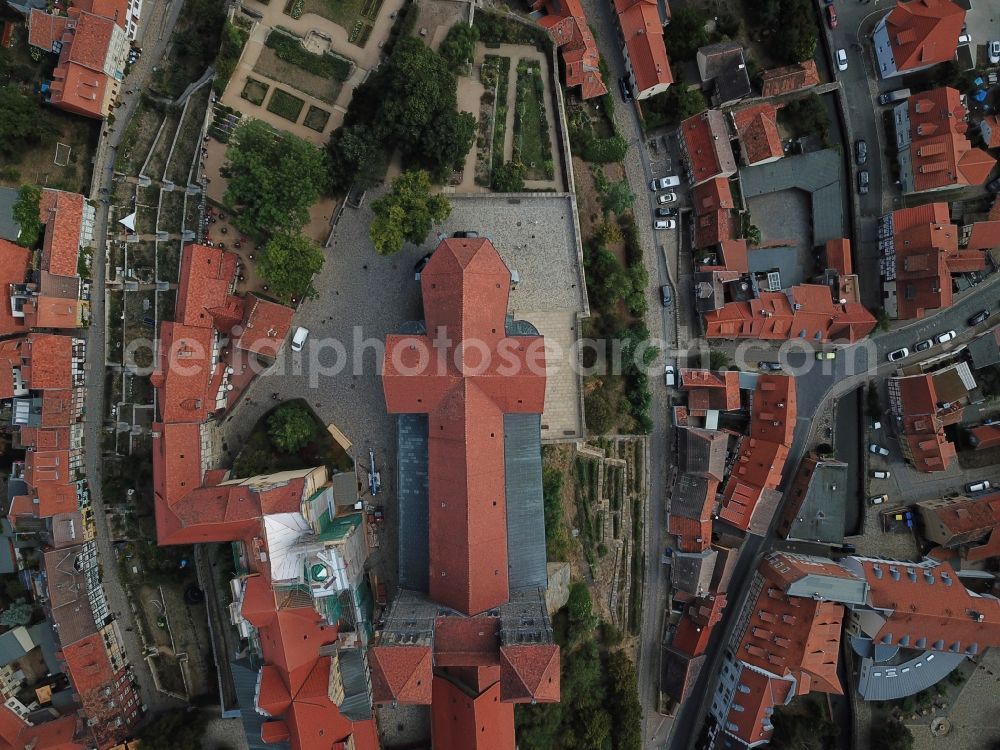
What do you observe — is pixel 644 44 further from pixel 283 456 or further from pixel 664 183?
pixel 283 456

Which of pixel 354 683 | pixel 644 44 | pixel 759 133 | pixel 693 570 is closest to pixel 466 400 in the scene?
pixel 354 683

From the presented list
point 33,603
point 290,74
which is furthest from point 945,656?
point 33,603

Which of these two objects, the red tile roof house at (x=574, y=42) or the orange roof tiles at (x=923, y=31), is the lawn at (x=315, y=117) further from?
the orange roof tiles at (x=923, y=31)

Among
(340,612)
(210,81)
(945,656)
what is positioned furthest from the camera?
(945,656)

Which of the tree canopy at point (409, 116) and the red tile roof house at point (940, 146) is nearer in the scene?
the tree canopy at point (409, 116)

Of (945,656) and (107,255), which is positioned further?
(945,656)

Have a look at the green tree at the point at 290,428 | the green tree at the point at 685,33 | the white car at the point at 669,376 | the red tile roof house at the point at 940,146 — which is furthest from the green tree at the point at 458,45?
the red tile roof house at the point at 940,146

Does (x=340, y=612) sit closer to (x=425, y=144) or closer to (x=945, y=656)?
(x=425, y=144)
